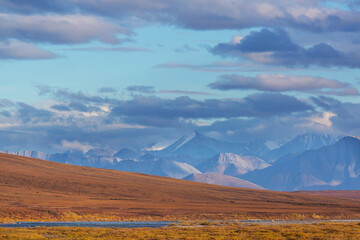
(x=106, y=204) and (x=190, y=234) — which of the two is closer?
(x=190, y=234)

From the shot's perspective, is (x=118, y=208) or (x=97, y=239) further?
(x=118, y=208)

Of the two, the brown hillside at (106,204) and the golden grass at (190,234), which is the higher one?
the brown hillside at (106,204)

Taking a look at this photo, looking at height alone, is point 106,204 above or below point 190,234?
above

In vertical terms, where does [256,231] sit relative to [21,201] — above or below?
below

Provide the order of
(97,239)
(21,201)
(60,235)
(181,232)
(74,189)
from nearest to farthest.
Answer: (97,239)
(60,235)
(181,232)
(21,201)
(74,189)

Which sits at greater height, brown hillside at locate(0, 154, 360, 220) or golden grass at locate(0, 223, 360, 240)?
brown hillside at locate(0, 154, 360, 220)

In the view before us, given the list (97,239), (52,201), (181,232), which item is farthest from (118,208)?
(97,239)

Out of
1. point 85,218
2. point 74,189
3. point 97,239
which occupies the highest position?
point 74,189

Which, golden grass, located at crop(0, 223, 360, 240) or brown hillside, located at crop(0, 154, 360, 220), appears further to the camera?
brown hillside, located at crop(0, 154, 360, 220)

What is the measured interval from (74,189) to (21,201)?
4024cm

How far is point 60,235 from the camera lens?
71625 millimetres

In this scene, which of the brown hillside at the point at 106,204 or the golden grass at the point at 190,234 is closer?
the golden grass at the point at 190,234

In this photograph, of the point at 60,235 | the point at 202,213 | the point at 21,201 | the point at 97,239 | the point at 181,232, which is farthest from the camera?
the point at 21,201

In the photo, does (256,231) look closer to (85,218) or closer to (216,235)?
(216,235)
